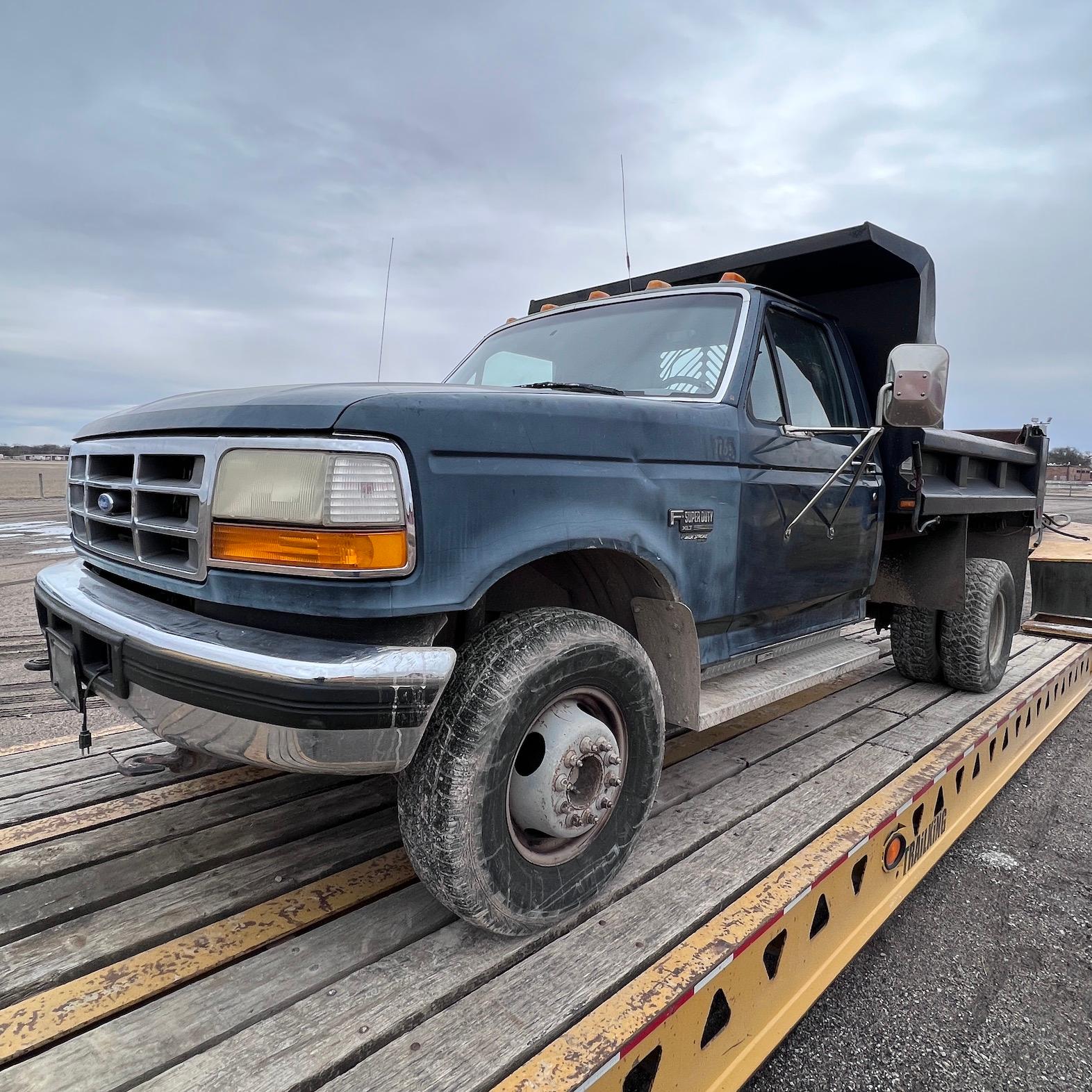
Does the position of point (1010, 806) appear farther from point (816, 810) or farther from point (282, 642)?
point (282, 642)

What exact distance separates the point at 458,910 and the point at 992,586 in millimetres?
3618

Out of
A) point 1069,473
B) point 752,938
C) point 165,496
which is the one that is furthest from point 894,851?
point 1069,473

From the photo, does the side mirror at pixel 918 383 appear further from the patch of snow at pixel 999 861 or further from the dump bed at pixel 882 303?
the patch of snow at pixel 999 861

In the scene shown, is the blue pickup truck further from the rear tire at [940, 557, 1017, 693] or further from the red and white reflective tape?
the rear tire at [940, 557, 1017, 693]

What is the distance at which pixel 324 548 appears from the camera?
1551mm

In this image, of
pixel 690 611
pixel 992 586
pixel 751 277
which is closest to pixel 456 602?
pixel 690 611

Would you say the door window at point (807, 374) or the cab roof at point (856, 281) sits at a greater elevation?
the cab roof at point (856, 281)

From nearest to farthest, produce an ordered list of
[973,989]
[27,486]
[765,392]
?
[973,989], [765,392], [27,486]

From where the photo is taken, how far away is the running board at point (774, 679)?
2.41 metres

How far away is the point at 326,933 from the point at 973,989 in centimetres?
194

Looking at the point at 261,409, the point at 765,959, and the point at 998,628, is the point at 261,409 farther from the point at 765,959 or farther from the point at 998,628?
the point at 998,628

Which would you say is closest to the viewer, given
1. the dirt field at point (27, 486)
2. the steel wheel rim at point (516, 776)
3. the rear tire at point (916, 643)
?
the steel wheel rim at point (516, 776)

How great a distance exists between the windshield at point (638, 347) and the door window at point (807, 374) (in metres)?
0.30

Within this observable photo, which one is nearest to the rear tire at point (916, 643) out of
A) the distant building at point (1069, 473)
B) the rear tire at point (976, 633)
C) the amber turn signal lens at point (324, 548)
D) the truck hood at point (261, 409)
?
the rear tire at point (976, 633)
